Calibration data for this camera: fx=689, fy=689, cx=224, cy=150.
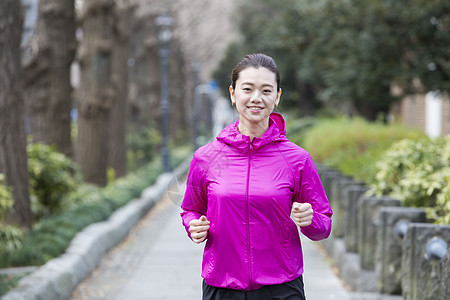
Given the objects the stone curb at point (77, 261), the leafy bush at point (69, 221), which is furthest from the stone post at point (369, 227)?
the leafy bush at point (69, 221)

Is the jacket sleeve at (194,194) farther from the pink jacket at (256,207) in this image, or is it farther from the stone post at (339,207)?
the stone post at (339,207)

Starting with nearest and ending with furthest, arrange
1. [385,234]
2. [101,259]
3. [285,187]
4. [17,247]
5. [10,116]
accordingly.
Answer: [285,187], [385,234], [17,247], [10,116], [101,259]

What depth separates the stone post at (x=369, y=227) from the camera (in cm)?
704

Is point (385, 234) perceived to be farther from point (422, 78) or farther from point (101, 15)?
point (101, 15)

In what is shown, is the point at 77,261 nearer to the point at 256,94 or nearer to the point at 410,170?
the point at 410,170

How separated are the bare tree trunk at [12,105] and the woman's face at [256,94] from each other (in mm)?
5492

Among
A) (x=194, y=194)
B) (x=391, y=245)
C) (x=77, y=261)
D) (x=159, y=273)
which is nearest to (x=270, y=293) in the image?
(x=194, y=194)

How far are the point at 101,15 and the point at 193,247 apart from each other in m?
6.29

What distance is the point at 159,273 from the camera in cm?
886

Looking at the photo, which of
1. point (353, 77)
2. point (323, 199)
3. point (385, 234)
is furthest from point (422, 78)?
point (323, 199)

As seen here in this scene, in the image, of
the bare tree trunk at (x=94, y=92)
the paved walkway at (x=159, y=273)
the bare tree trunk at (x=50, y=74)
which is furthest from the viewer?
the bare tree trunk at (x=94, y=92)

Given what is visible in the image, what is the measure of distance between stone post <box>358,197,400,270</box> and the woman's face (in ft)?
12.9

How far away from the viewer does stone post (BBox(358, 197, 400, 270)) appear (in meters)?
7.04

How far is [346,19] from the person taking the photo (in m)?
15.5
